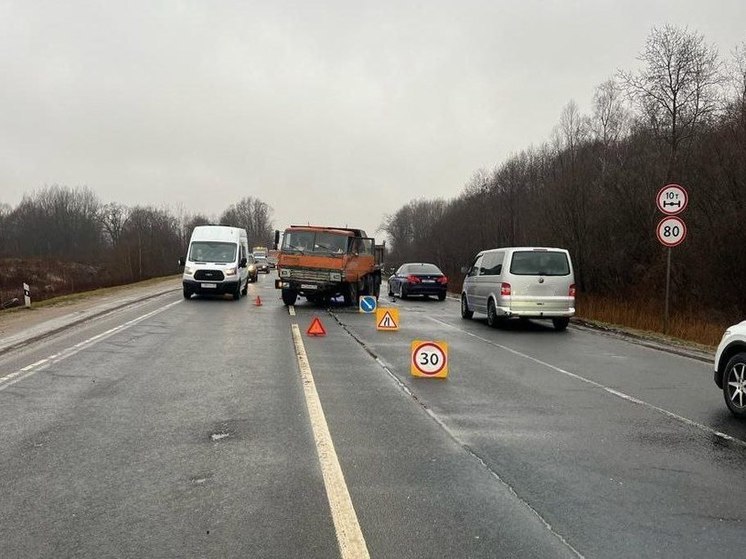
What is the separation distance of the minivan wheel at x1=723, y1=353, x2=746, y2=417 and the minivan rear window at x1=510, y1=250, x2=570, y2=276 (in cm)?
830

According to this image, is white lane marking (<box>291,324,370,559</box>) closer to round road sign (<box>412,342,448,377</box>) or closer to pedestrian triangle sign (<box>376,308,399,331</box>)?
round road sign (<box>412,342,448,377</box>)

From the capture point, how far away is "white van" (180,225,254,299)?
78.2 feet

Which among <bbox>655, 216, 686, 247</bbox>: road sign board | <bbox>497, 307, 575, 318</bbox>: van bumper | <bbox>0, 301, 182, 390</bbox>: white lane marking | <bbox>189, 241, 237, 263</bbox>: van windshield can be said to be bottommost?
<bbox>0, 301, 182, 390</bbox>: white lane marking

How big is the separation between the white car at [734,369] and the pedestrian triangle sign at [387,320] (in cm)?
852

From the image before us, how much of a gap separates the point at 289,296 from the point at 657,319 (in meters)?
11.7

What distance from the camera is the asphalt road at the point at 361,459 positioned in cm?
369

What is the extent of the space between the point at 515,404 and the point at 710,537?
3.55m

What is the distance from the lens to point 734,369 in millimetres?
6895

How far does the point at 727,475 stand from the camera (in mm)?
4875

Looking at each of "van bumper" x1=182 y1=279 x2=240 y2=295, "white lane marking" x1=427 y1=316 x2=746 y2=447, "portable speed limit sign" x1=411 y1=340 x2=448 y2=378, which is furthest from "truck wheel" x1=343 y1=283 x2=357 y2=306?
"portable speed limit sign" x1=411 y1=340 x2=448 y2=378

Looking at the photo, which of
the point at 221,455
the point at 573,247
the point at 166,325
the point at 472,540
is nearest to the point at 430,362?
the point at 221,455

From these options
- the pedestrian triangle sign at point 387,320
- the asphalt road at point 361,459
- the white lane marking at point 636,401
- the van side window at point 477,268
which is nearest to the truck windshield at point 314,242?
the van side window at point 477,268

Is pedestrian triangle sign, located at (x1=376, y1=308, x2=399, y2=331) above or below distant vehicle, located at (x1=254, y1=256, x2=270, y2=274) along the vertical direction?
below

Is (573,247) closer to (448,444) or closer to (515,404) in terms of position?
(515,404)
